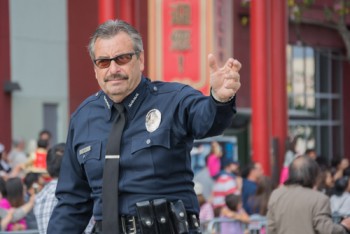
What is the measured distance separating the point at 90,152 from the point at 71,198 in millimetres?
313

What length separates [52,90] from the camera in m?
21.7

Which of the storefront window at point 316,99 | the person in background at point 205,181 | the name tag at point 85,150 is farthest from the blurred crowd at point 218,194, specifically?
the storefront window at point 316,99

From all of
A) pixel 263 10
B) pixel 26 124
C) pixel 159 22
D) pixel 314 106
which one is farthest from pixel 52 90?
pixel 314 106

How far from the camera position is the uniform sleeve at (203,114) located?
4367 mm

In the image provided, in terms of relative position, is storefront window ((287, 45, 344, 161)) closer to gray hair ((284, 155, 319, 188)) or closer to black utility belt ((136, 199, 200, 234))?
gray hair ((284, 155, 319, 188))

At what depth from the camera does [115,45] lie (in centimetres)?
469

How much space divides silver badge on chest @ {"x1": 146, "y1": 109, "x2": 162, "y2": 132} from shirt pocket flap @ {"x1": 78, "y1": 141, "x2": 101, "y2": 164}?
0.25 m

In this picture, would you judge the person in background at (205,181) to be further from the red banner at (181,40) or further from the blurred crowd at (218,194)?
the red banner at (181,40)

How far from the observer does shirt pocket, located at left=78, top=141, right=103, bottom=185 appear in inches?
186

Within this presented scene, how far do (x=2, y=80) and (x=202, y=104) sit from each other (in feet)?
53.8

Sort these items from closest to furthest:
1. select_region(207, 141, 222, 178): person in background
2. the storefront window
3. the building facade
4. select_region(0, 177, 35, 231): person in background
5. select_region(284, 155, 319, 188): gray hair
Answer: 1. select_region(284, 155, 319, 188): gray hair
2. select_region(0, 177, 35, 231): person in background
3. the building facade
4. select_region(207, 141, 222, 178): person in background
5. the storefront window

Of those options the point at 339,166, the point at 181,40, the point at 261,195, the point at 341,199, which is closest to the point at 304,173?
the point at 341,199

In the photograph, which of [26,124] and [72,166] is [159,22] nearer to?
[26,124]

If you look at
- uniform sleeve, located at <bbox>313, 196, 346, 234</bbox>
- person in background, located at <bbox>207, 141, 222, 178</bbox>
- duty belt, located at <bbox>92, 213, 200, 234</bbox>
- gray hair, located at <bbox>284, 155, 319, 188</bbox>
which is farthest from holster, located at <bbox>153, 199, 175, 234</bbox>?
person in background, located at <bbox>207, 141, 222, 178</bbox>
